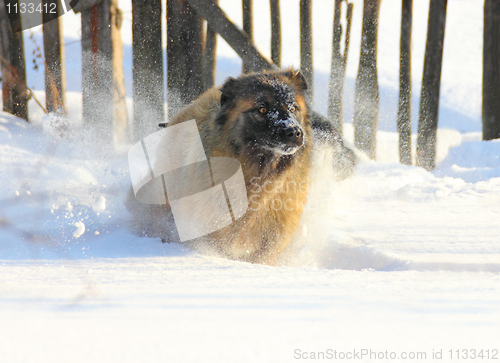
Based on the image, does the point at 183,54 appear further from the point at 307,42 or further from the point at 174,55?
the point at 307,42

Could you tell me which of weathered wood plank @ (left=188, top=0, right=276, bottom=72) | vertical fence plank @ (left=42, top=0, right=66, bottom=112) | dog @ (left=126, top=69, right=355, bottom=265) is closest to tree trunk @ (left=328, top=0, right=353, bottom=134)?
weathered wood plank @ (left=188, top=0, right=276, bottom=72)

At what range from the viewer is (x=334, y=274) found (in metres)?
2.12

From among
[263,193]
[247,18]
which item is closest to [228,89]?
[263,193]

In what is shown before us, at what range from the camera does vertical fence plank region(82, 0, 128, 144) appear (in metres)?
5.25

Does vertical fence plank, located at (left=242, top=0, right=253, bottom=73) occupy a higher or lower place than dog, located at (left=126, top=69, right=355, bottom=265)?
higher

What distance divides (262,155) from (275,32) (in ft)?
10.7

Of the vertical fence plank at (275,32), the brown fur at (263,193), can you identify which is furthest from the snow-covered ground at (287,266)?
the vertical fence plank at (275,32)

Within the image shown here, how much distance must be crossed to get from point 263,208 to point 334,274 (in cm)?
104

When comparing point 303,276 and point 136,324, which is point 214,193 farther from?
point 136,324

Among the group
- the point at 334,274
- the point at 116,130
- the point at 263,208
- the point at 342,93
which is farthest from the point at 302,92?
the point at 116,130

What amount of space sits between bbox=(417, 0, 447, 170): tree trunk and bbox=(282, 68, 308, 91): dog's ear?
273 centimetres

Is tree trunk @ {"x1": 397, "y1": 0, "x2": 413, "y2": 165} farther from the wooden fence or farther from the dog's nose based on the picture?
the dog's nose

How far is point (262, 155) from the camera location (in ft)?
9.87

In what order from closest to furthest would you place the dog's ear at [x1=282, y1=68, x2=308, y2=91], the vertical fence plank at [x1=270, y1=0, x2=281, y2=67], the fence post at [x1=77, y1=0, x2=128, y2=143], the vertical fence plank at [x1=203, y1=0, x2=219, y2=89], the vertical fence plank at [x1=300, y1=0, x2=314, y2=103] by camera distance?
1. the dog's ear at [x1=282, y1=68, x2=308, y2=91]
2. the fence post at [x1=77, y1=0, x2=128, y2=143]
3. the vertical fence plank at [x1=300, y1=0, x2=314, y2=103]
4. the vertical fence plank at [x1=270, y1=0, x2=281, y2=67]
5. the vertical fence plank at [x1=203, y1=0, x2=219, y2=89]
